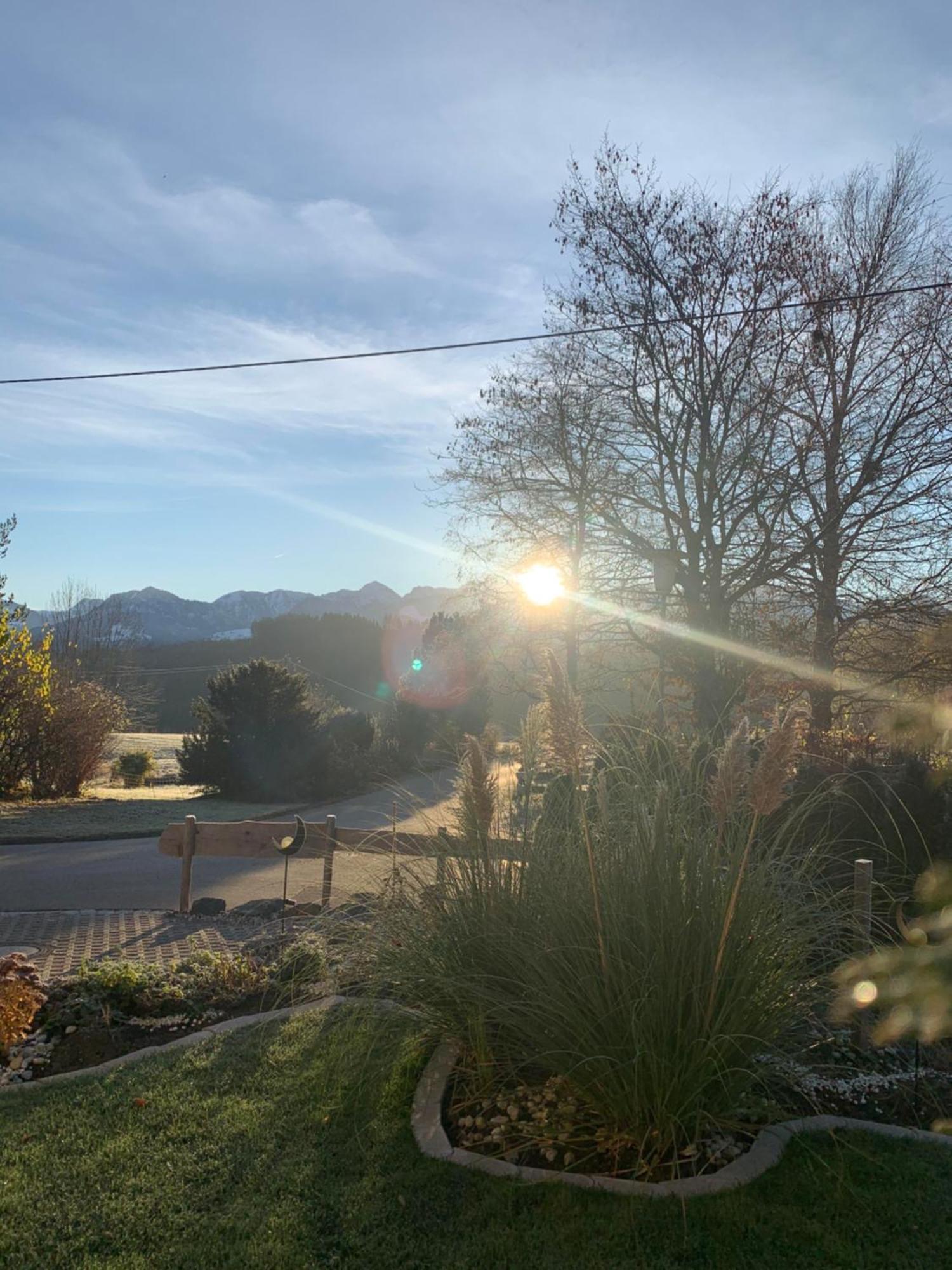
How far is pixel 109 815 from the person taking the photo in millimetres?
16297

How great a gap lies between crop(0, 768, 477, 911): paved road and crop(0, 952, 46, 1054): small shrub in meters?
2.61

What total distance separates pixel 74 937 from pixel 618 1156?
5478 millimetres

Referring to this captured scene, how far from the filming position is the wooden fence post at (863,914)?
412cm

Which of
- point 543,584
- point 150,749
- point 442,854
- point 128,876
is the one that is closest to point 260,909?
point 128,876

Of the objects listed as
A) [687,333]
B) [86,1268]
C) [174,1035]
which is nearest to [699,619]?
[687,333]

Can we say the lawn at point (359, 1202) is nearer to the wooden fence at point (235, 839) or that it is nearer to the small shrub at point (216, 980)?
the small shrub at point (216, 980)

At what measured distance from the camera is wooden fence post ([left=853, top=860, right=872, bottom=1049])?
4117 mm

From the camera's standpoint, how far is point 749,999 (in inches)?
127

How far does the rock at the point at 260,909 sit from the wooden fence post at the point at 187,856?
40cm

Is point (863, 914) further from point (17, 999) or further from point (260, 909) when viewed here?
point (260, 909)

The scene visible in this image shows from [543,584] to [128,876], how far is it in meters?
8.80

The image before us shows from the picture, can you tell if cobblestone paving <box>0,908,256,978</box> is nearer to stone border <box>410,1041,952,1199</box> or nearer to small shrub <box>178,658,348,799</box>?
stone border <box>410,1041,952,1199</box>

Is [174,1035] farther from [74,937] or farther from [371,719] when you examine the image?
[371,719]

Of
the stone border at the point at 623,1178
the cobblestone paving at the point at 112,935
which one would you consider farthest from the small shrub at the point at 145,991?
the stone border at the point at 623,1178
